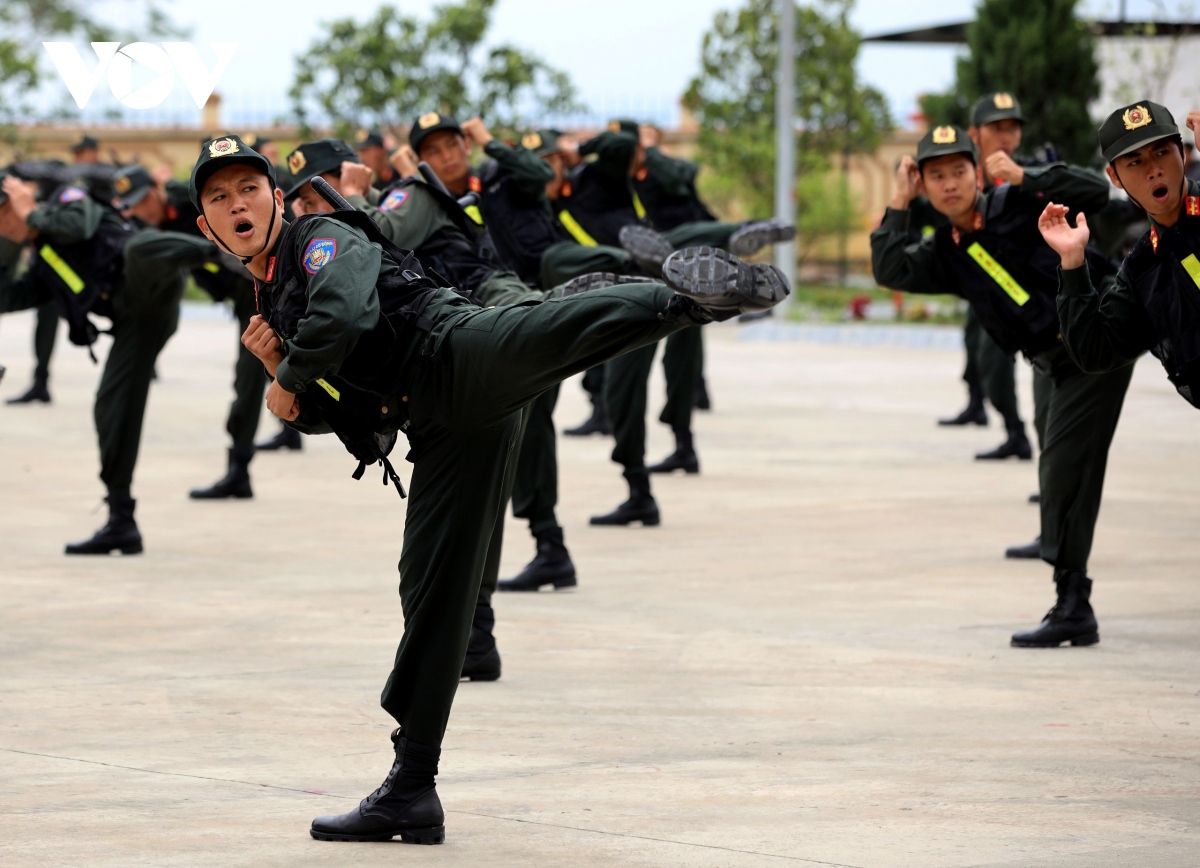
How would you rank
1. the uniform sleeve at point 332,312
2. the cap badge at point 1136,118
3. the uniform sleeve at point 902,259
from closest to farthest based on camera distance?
1. the uniform sleeve at point 332,312
2. the cap badge at point 1136,118
3. the uniform sleeve at point 902,259

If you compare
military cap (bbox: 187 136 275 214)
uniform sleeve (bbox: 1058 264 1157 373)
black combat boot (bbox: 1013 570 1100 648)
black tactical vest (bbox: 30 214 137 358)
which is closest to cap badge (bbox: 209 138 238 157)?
military cap (bbox: 187 136 275 214)

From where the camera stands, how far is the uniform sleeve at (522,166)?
324 inches

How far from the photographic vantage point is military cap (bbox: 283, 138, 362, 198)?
24.2 ft

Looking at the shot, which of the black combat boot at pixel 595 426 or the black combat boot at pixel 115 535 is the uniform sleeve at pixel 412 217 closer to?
the black combat boot at pixel 115 535

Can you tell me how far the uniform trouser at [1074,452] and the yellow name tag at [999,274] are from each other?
0.84ft

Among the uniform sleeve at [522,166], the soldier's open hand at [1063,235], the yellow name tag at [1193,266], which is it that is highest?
the uniform sleeve at [522,166]

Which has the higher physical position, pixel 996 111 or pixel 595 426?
pixel 996 111

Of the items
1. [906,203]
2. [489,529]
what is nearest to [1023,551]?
[906,203]

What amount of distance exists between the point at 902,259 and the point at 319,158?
2.45 m

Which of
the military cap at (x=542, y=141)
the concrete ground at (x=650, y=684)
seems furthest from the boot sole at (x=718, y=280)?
the military cap at (x=542, y=141)

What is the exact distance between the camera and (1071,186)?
6922 mm

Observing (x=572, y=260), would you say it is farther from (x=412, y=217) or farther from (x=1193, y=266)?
(x=1193, y=266)

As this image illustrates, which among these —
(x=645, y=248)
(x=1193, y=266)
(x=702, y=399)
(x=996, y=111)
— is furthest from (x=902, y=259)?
(x=702, y=399)

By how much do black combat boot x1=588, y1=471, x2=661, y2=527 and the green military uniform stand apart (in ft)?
10.1
